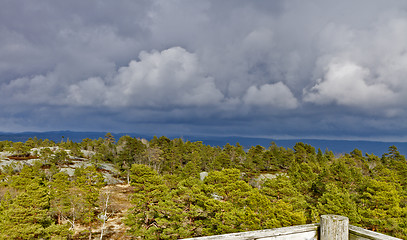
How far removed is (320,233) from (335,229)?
0.26 metres

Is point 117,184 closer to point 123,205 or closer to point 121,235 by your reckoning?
point 123,205

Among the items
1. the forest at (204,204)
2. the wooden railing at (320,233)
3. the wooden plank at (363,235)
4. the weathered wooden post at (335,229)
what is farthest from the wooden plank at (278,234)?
the forest at (204,204)

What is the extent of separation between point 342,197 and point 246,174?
31795 mm

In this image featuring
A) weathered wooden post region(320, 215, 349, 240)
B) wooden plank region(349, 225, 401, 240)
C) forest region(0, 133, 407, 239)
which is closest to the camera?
wooden plank region(349, 225, 401, 240)

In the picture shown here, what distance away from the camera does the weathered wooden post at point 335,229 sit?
329 cm

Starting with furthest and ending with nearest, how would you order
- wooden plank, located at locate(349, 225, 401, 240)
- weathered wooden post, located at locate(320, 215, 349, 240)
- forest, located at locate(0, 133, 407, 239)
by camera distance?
forest, located at locate(0, 133, 407, 239), weathered wooden post, located at locate(320, 215, 349, 240), wooden plank, located at locate(349, 225, 401, 240)

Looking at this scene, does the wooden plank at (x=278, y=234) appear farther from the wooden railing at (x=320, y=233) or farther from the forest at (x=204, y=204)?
the forest at (x=204, y=204)

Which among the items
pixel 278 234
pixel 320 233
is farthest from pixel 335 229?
pixel 278 234

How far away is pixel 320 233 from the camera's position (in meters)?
3.44

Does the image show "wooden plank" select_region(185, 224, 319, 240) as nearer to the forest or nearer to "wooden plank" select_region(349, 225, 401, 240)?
"wooden plank" select_region(349, 225, 401, 240)

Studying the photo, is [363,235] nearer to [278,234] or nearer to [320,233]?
[320,233]

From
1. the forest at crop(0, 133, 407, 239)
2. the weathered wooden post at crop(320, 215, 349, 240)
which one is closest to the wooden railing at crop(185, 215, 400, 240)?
the weathered wooden post at crop(320, 215, 349, 240)

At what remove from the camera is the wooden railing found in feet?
10.2

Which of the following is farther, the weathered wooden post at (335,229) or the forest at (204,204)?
the forest at (204,204)
